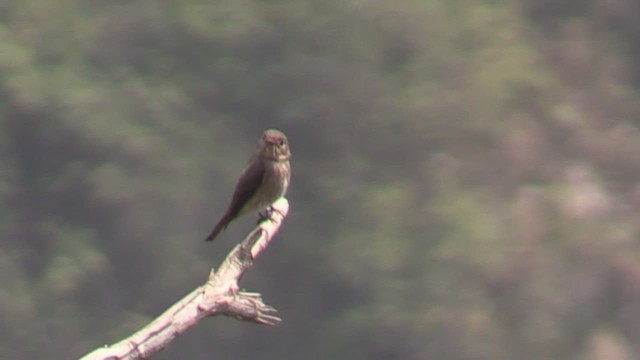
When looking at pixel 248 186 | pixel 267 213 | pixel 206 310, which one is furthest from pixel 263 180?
pixel 206 310

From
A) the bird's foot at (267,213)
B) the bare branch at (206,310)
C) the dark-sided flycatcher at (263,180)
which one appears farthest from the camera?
the dark-sided flycatcher at (263,180)

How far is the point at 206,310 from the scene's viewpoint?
15.7ft

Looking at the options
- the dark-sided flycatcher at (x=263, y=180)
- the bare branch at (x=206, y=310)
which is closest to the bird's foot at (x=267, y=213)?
the dark-sided flycatcher at (x=263, y=180)

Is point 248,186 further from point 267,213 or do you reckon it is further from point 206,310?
point 206,310

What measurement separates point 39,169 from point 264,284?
2579 mm

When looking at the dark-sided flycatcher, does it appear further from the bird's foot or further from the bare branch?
the bare branch

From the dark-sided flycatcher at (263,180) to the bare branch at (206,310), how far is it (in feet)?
4.04

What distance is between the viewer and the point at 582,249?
63.5 feet

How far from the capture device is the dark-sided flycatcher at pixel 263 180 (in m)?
6.52

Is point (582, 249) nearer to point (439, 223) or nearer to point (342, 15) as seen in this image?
point (439, 223)

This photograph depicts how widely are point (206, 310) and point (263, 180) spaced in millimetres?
1814

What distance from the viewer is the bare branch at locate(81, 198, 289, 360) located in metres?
4.61

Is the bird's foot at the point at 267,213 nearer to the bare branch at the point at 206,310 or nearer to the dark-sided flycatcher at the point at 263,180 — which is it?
the dark-sided flycatcher at the point at 263,180

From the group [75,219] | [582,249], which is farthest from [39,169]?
[582,249]
